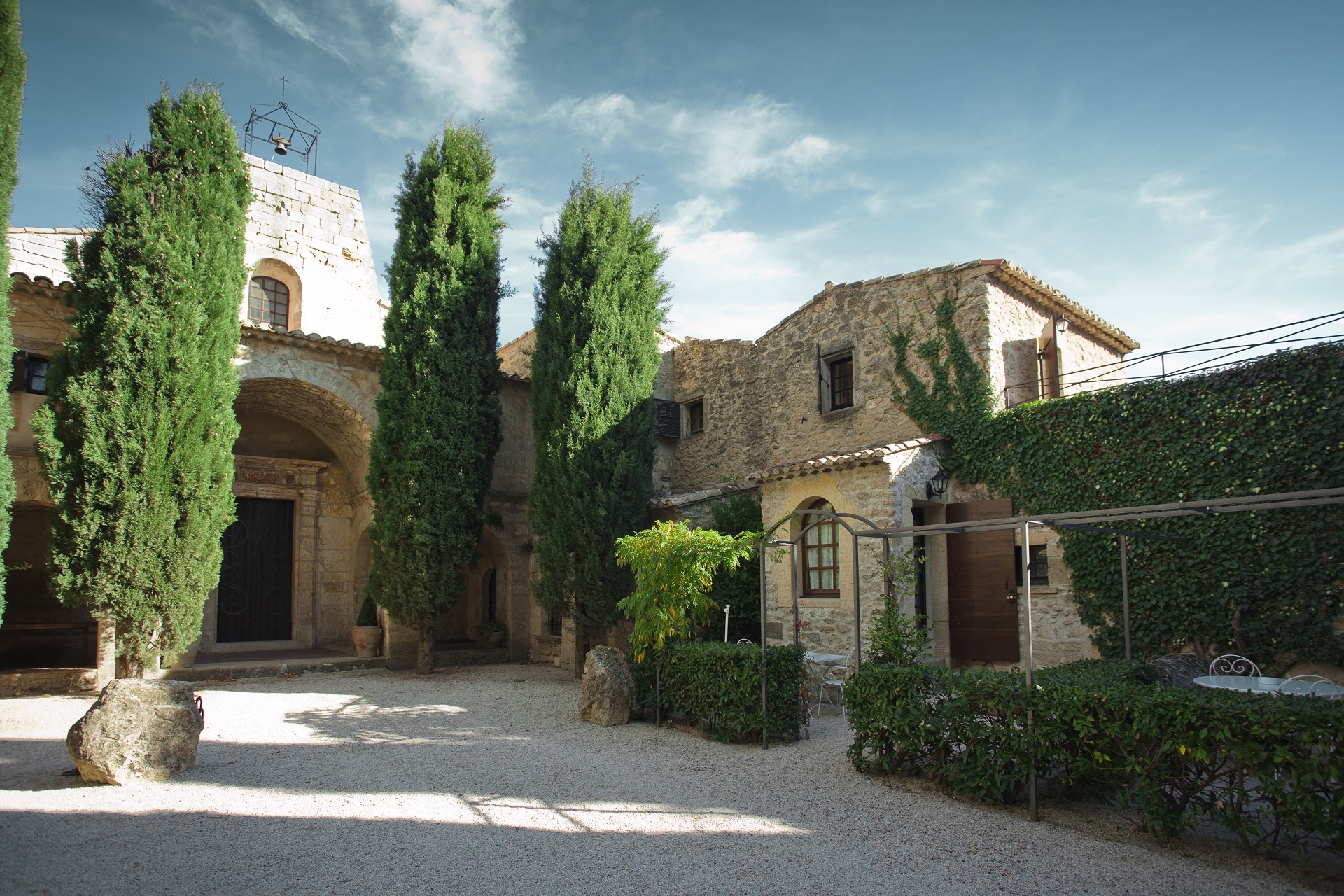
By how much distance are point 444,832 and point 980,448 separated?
8.86m

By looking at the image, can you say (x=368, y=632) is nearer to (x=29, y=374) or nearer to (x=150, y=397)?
(x=150, y=397)

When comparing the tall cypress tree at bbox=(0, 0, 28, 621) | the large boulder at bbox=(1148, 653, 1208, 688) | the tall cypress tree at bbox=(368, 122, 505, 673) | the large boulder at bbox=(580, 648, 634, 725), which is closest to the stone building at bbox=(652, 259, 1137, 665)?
the large boulder at bbox=(1148, 653, 1208, 688)

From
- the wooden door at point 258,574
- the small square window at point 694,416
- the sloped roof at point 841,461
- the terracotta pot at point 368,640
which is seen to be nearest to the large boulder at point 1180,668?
the sloped roof at point 841,461

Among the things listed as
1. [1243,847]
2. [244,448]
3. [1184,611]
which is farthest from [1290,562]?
[244,448]

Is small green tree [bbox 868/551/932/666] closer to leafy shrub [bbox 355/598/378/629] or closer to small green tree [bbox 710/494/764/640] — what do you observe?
small green tree [bbox 710/494/764/640]

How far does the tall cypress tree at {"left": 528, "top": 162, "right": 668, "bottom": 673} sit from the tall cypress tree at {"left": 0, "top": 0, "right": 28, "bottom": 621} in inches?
263

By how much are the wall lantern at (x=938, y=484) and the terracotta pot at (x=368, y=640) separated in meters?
9.46

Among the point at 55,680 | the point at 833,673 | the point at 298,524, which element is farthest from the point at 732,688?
the point at 298,524

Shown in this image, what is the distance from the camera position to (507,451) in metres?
14.6

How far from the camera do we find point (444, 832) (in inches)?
190

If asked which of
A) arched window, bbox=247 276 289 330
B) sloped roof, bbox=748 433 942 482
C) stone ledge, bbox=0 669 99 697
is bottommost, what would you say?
stone ledge, bbox=0 669 99 697

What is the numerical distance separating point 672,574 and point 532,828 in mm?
3477

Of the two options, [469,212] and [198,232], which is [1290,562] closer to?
[469,212]

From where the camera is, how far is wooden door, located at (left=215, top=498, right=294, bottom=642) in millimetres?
13953
